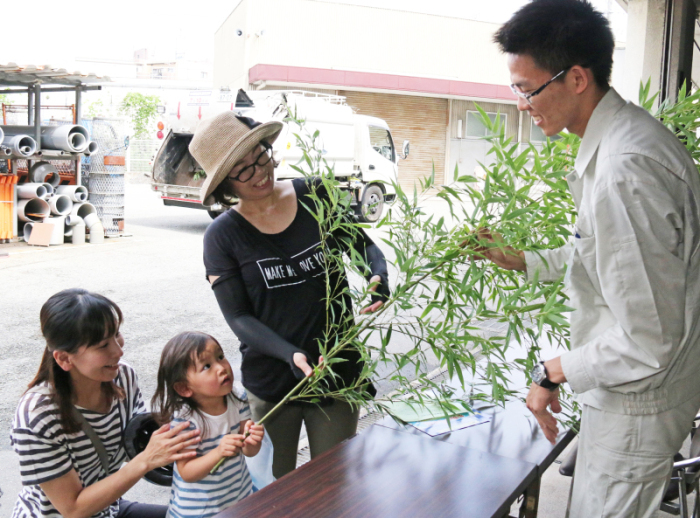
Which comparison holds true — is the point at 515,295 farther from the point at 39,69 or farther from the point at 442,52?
the point at 442,52

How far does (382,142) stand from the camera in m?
14.5

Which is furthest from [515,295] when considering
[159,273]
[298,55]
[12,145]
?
[298,55]

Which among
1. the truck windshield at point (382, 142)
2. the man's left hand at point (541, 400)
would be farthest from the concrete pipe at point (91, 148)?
the man's left hand at point (541, 400)

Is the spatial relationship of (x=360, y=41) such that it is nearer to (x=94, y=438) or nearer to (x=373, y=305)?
(x=373, y=305)

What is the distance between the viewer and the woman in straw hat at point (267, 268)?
199cm

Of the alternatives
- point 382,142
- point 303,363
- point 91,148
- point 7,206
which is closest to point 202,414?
point 303,363

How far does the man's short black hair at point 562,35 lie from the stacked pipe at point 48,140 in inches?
361

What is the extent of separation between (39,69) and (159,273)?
12.5ft

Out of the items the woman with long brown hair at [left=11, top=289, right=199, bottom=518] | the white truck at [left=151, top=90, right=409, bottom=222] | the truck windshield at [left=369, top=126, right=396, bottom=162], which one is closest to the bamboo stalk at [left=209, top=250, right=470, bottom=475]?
the woman with long brown hair at [left=11, top=289, right=199, bottom=518]

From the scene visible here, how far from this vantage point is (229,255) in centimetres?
202

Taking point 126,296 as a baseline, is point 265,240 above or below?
above

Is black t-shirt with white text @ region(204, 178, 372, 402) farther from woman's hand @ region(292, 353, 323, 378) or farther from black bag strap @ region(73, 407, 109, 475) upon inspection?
black bag strap @ region(73, 407, 109, 475)

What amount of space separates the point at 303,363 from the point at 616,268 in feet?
2.91

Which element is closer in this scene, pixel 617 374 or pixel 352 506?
pixel 617 374
